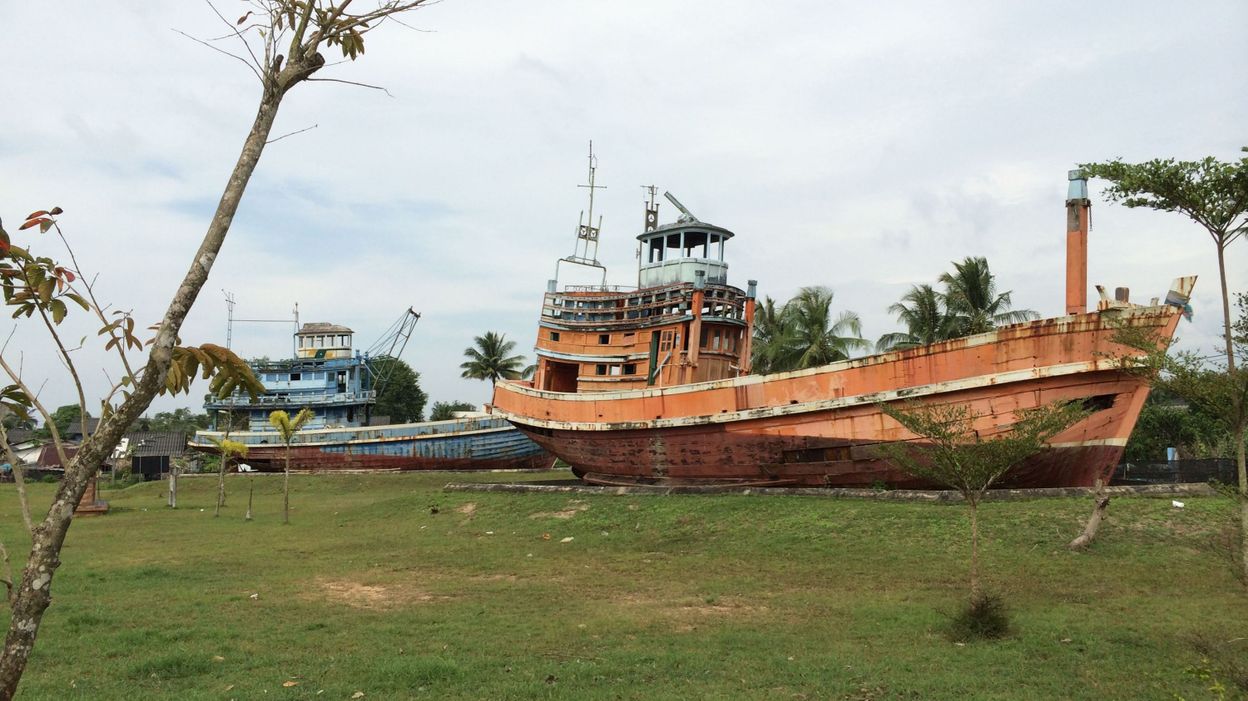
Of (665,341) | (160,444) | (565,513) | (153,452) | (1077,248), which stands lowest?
(153,452)

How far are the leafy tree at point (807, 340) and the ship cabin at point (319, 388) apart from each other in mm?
20083

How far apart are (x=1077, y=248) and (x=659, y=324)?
1093cm

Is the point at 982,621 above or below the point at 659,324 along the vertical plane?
below

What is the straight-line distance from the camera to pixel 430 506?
21.0 metres

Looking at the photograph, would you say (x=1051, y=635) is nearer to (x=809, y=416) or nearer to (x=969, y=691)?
(x=969, y=691)

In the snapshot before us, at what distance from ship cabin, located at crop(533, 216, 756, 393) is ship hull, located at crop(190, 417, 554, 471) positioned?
11276 millimetres

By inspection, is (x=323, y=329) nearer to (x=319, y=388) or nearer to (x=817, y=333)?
(x=319, y=388)

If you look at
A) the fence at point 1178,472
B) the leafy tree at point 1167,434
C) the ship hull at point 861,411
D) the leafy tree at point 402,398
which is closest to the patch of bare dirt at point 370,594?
the ship hull at point 861,411

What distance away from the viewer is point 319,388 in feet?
141

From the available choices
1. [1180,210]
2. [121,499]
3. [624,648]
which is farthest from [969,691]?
[121,499]

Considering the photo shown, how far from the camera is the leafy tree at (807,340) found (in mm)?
33969

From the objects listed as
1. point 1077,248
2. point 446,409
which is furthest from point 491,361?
point 1077,248

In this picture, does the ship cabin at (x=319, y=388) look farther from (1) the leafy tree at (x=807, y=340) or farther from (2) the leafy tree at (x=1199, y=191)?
(2) the leafy tree at (x=1199, y=191)

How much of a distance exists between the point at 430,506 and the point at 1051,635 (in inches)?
611
